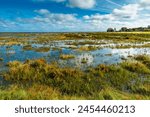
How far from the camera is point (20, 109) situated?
6.86 m

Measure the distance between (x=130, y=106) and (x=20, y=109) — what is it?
3460mm

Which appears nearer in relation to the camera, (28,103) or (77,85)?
(28,103)

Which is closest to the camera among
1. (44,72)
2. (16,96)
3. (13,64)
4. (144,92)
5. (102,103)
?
(102,103)

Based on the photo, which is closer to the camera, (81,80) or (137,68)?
(81,80)

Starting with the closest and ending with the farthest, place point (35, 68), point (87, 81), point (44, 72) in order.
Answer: point (87, 81) → point (44, 72) → point (35, 68)

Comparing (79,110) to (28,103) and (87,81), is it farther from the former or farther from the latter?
(87,81)

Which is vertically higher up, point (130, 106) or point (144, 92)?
point (130, 106)

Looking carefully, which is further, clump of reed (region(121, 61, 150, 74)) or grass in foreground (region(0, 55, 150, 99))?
clump of reed (region(121, 61, 150, 74))

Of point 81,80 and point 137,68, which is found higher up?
point 137,68

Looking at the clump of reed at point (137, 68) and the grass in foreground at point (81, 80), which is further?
the clump of reed at point (137, 68)

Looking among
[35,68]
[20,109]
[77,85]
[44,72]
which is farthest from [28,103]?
[35,68]

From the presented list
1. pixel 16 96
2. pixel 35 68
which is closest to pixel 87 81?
pixel 35 68

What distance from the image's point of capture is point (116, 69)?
16.5m

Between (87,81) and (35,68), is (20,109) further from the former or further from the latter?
(35,68)
